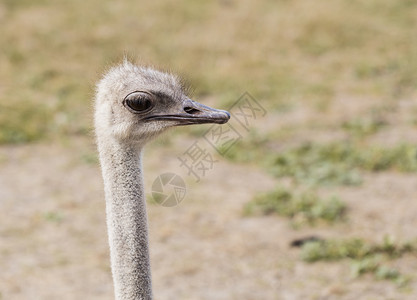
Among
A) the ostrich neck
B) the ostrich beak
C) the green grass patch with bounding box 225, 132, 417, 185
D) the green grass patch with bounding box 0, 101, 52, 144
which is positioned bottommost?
the ostrich neck

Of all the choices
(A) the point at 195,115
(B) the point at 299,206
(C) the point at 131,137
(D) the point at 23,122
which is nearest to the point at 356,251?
(B) the point at 299,206

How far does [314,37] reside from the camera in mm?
9016

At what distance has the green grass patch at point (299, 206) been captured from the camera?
4801 millimetres

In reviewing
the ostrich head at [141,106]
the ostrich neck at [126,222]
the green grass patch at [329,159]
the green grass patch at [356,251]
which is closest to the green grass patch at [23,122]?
the green grass patch at [329,159]

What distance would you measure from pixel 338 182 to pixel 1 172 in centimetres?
254

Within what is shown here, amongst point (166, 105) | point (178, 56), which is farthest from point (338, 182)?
point (178, 56)

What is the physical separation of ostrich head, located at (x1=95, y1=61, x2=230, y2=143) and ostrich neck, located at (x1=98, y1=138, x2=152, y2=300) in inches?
2.7

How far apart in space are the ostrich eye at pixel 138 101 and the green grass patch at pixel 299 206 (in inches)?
95.1

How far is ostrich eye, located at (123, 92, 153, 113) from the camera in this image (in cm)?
249

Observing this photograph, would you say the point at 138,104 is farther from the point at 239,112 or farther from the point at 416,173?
the point at 239,112

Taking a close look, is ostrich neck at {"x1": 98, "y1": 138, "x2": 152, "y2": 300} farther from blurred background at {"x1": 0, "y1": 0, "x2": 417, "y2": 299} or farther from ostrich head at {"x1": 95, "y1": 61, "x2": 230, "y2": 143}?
blurred background at {"x1": 0, "y1": 0, "x2": 417, "y2": 299}

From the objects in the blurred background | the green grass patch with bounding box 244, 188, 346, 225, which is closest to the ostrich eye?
the blurred background

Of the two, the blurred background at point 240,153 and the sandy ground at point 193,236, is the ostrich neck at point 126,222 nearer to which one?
the blurred background at point 240,153

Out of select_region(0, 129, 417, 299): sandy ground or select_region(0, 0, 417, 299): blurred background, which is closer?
select_region(0, 129, 417, 299): sandy ground
